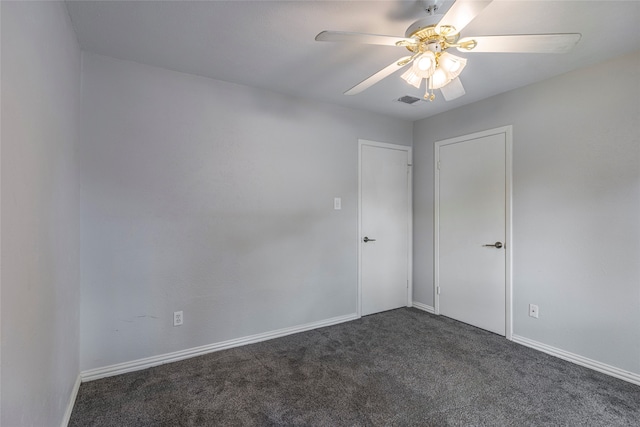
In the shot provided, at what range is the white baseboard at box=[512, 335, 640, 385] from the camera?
7.14 ft

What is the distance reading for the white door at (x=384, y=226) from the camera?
3.49 meters

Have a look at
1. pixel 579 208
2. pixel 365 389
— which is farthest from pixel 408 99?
pixel 365 389

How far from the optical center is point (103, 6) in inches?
66.7

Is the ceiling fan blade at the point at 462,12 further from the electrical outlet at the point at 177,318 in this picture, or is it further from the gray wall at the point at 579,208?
the electrical outlet at the point at 177,318

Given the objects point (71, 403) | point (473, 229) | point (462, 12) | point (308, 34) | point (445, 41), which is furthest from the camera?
point (473, 229)

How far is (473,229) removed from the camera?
10.5ft

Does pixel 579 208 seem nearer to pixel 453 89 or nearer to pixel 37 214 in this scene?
pixel 453 89

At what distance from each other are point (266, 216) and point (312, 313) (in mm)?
1128

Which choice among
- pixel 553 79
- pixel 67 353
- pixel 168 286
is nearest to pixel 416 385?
pixel 168 286

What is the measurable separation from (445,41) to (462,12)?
30cm

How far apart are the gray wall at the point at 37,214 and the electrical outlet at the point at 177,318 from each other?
2.14ft

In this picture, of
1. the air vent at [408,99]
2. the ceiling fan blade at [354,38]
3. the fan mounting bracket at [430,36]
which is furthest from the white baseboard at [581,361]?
the ceiling fan blade at [354,38]

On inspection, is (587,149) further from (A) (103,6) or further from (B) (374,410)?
(A) (103,6)

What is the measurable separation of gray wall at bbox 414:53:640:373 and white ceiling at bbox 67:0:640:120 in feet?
0.55
